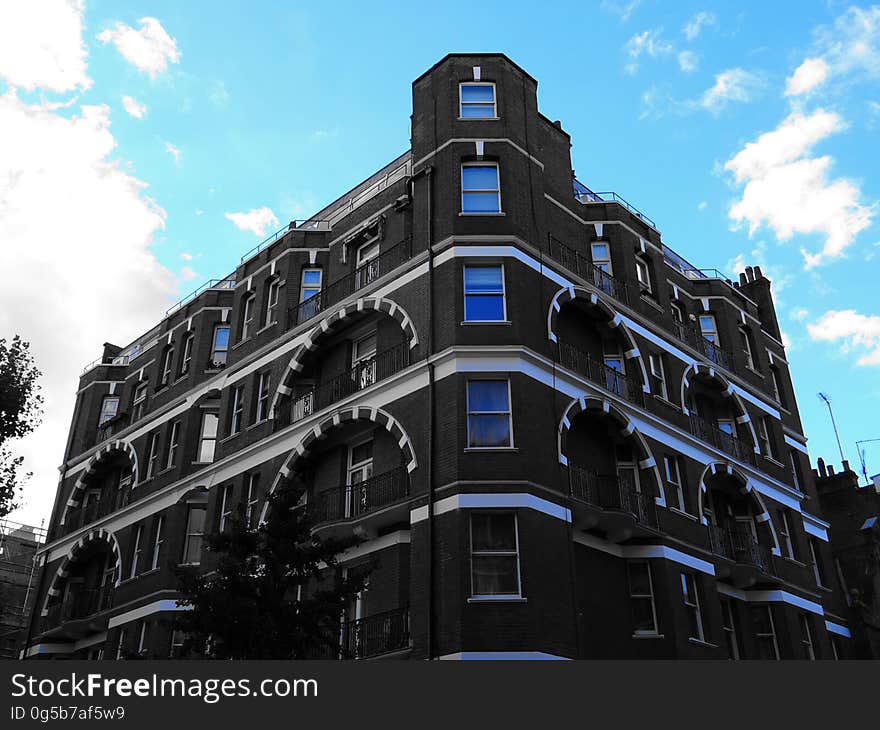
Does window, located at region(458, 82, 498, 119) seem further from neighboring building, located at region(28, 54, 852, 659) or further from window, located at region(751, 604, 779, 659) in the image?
window, located at region(751, 604, 779, 659)

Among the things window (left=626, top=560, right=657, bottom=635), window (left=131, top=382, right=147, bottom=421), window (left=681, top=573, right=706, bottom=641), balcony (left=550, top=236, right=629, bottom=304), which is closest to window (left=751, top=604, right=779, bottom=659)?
window (left=681, top=573, right=706, bottom=641)

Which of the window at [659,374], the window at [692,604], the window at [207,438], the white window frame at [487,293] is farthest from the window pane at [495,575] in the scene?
the window at [207,438]

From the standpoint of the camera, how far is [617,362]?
1220 inches

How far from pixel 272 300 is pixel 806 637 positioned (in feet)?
75.3

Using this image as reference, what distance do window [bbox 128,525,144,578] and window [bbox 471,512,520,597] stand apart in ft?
54.1

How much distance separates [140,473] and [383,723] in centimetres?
2722

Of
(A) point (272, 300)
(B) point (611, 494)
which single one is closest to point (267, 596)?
(B) point (611, 494)

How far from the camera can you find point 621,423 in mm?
28516

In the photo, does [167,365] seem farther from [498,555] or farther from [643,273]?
[498,555]

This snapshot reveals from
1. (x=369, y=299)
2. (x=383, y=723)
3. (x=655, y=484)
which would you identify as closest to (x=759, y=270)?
(x=655, y=484)

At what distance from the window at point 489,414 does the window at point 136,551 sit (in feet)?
53.2

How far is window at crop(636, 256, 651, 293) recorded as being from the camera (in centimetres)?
3397

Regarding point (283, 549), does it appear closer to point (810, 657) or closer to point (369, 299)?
point (369, 299)

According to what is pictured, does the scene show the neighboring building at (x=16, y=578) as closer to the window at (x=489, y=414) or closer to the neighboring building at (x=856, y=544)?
the window at (x=489, y=414)
